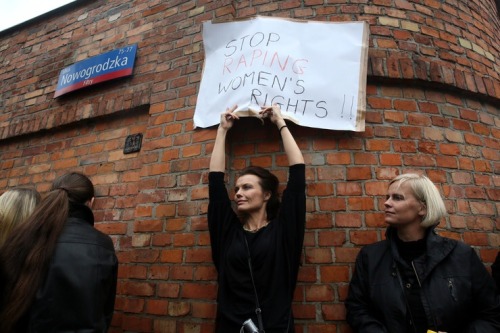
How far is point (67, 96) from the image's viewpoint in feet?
9.88

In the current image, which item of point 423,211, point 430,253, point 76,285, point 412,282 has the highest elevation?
point 423,211

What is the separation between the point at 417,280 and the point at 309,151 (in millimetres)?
886

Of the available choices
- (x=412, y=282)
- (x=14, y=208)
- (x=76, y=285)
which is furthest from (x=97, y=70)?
(x=412, y=282)

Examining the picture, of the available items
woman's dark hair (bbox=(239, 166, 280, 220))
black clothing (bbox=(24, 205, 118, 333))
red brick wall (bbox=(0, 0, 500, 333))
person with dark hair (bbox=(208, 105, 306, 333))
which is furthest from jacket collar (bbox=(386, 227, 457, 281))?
black clothing (bbox=(24, 205, 118, 333))

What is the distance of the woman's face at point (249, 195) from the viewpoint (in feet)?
5.67

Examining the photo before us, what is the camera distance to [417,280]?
144 centimetres

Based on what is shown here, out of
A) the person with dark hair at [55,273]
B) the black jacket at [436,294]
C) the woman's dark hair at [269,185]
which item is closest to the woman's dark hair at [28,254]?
the person with dark hair at [55,273]

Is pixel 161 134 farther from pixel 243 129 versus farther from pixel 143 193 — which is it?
pixel 243 129

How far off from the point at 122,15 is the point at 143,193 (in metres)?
1.91

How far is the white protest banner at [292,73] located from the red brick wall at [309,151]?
11cm

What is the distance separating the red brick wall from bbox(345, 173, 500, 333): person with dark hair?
0.16m

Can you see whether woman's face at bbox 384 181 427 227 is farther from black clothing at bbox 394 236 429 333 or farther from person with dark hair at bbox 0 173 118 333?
person with dark hair at bbox 0 173 118 333

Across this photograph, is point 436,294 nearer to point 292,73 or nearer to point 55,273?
point 292,73

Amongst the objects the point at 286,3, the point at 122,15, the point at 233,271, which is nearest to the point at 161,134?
the point at 233,271
